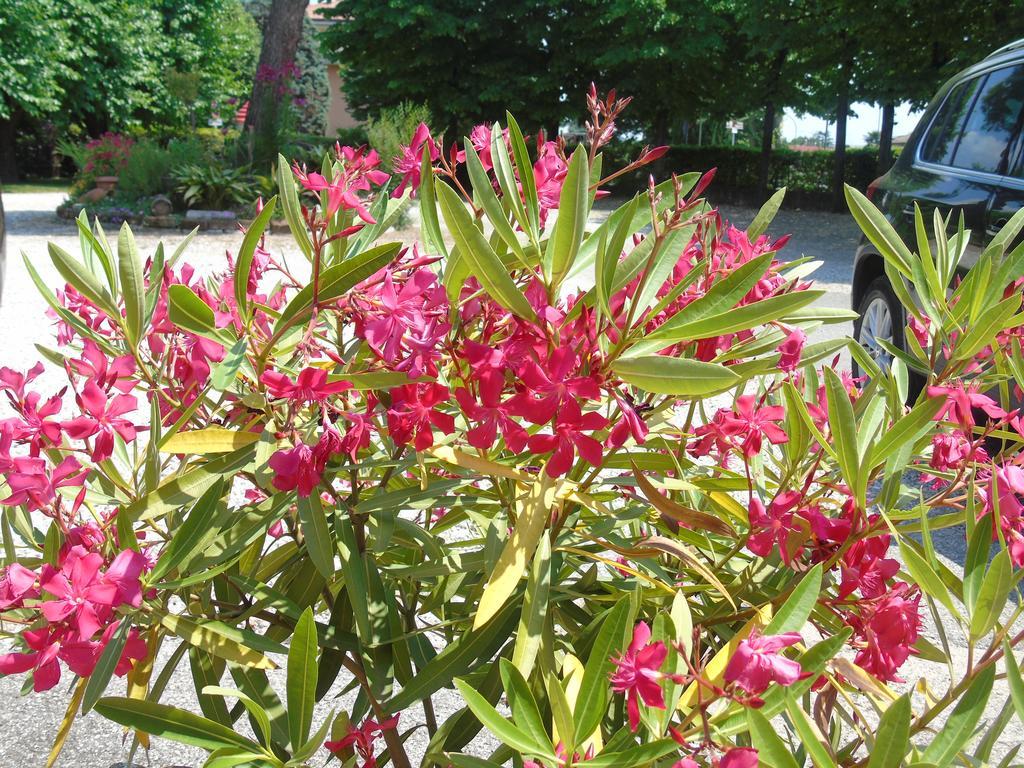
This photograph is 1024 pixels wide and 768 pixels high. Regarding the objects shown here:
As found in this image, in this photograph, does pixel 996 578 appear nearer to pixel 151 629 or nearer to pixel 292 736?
pixel 292 736

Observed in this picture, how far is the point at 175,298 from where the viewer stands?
2.26 ft

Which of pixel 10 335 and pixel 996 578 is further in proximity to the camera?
pixel 10 335

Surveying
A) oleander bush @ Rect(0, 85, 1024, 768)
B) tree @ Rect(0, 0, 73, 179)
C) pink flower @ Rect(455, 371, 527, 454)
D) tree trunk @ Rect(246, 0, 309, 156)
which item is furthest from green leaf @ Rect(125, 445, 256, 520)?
tree @ Rect(0, 0, 73, 179)

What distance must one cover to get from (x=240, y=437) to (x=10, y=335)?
583 cm

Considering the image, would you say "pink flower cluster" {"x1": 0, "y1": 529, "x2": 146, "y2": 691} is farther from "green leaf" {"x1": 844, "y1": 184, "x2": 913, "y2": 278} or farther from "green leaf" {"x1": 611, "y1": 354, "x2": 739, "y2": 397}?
"green leaf" {"x1": 844, "y1": 184, "x2": 913, "y2": 278}

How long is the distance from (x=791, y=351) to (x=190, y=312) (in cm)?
60

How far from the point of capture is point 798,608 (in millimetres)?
676

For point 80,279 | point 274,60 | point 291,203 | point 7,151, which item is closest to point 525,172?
point 291,203

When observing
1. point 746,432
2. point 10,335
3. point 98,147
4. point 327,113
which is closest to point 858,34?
point 98,147

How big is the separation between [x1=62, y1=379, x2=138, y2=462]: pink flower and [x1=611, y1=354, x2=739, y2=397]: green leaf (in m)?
0.46

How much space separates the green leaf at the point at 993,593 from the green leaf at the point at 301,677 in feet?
1.63

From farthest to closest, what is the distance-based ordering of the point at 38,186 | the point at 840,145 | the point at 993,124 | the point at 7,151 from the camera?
the point at 7,151 → the point at 38,186 → the point at 840,145 → the point at 993,124

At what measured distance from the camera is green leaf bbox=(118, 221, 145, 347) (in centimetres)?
81

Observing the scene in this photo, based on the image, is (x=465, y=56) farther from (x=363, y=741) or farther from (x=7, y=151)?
(x=363, y=741)
